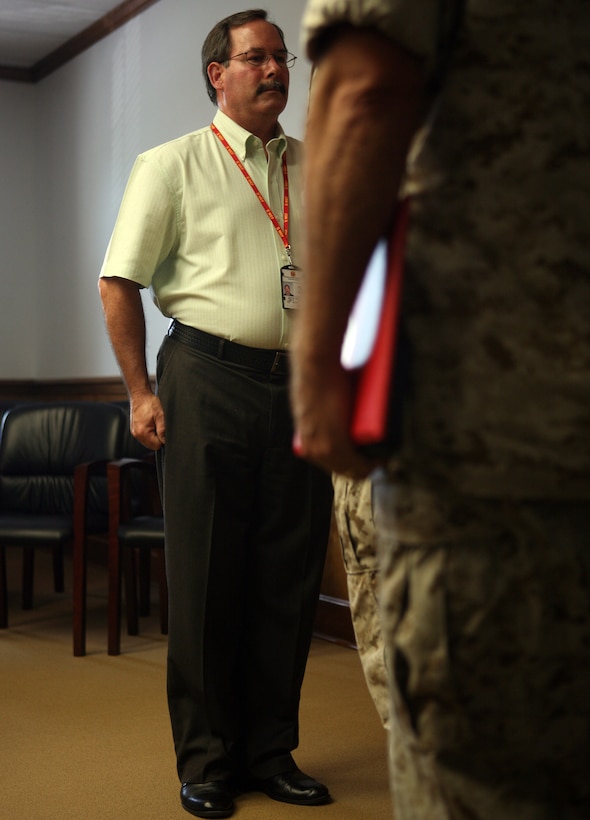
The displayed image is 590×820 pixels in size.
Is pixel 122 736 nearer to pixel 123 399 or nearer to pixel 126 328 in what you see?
pixel 126 328

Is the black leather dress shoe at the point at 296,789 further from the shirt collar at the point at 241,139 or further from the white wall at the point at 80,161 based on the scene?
the white wall at the point at 80,161

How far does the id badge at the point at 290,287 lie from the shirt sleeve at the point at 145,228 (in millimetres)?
277

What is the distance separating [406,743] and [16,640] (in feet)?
11.7

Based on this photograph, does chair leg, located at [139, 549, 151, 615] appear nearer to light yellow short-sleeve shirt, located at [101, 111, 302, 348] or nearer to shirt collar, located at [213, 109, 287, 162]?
light yellow short-sleeve shirt, located at [101, 111, 302, 348]

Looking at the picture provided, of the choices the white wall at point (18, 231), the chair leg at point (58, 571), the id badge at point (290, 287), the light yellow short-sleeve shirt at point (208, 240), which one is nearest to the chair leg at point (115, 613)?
the chair leg at point (58, 571)

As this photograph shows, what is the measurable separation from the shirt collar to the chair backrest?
2416 mm

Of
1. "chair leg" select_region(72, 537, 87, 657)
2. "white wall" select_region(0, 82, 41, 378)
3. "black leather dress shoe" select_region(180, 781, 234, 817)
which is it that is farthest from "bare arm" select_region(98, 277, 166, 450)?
"white wall" select_region(0, 82, 41, 378)

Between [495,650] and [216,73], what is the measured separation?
199cm

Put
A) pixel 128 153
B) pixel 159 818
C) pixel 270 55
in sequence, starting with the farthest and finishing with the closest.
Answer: pixel 128 153
pixel 270 55
pixel 159 818

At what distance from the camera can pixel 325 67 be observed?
90 cm

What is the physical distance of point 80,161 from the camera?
257 inches

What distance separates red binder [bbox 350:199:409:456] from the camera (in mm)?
866

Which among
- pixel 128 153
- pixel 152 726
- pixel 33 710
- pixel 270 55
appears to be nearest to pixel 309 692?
pixel 152 726

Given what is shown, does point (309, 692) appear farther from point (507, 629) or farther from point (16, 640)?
point (507, 629)
